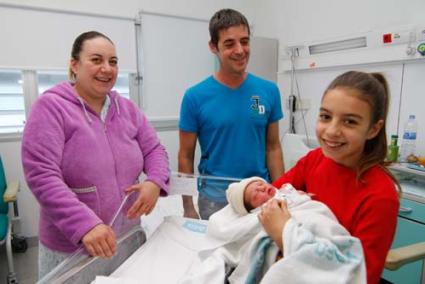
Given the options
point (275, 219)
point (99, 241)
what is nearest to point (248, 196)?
point (275, 219)

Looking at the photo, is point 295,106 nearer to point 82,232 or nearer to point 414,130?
point 414,130

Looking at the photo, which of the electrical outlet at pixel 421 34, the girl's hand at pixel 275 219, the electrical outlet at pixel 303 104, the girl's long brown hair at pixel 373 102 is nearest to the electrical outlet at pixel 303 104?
the electrical outlet at pixel 303 104

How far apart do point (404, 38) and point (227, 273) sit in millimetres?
2262

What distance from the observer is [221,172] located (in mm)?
1457

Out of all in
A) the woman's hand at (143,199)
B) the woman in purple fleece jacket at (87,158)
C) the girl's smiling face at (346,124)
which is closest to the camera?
the girl's smiling face at (346,124)

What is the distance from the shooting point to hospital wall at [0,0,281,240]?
112 inches

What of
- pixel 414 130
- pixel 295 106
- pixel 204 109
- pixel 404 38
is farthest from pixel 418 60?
pixel 204 109

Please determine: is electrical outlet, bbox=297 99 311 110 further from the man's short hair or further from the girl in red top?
the girl in red top

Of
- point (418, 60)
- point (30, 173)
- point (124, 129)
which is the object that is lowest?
point (30, 173)

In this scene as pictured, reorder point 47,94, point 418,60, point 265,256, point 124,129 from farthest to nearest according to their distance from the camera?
point 418,60 → point 124,129 → point 47,94 → point 265,256

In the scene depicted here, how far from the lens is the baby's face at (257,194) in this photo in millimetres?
1030

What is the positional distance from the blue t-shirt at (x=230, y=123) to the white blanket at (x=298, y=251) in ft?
1.62

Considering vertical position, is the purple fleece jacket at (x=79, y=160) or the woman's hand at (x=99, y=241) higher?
the purple fleece jacket at (x=79, y=160)

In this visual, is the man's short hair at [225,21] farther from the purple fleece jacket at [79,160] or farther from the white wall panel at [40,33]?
the white wall panel at [40,33]
